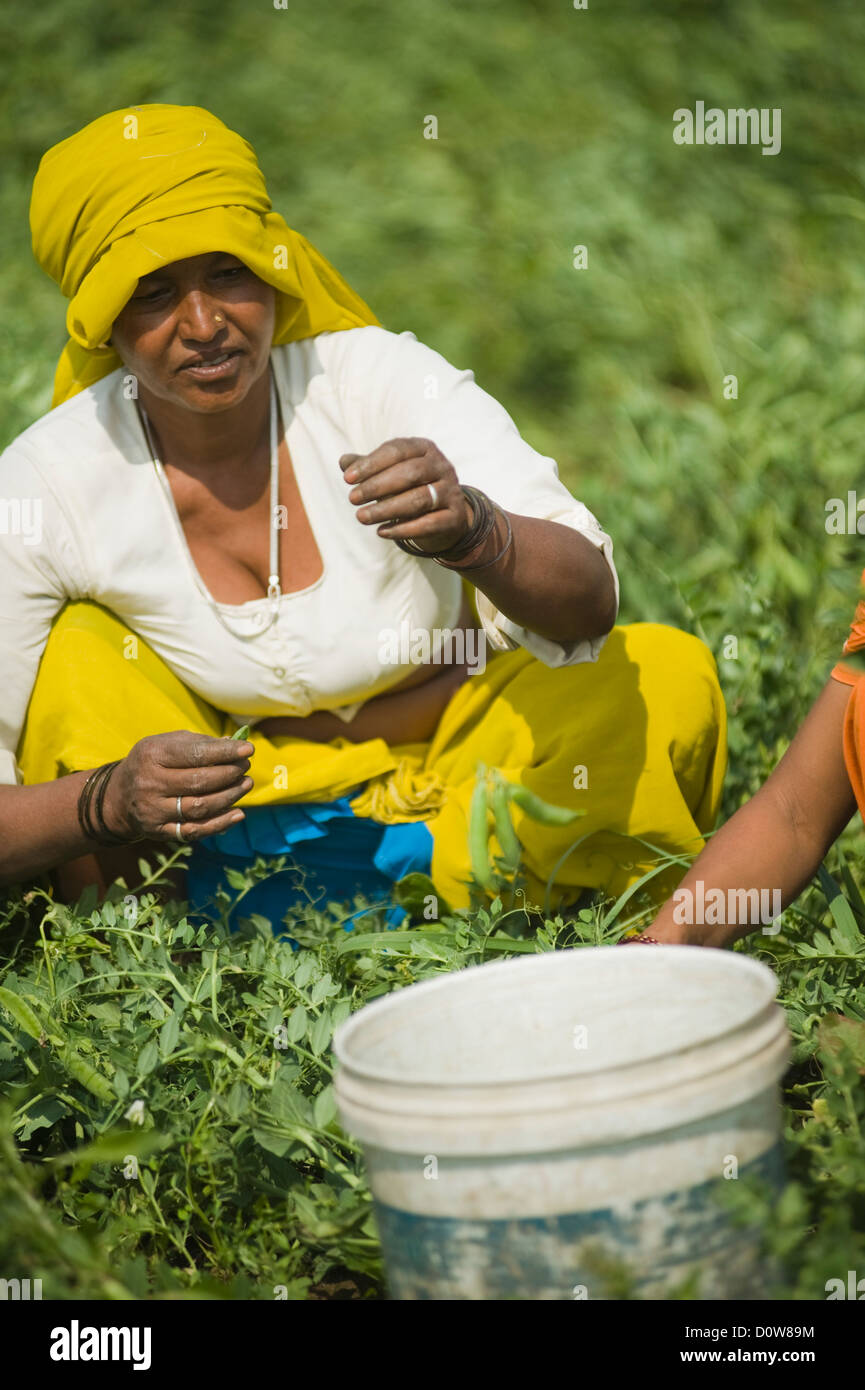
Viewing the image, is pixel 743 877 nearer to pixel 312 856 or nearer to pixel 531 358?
pixel 312 856

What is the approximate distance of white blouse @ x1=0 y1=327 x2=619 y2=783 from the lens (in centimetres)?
215

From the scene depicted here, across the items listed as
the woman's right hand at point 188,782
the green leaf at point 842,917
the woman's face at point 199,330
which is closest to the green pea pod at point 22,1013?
the woman's right hand at point 188,782

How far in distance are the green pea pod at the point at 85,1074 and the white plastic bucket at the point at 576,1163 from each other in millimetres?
486

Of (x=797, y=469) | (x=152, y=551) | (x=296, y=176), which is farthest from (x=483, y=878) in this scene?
(x=296, y=176)

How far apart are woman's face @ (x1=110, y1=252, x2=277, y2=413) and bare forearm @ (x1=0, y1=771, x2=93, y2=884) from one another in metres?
0.55

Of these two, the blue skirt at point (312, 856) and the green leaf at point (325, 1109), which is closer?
the green leaf at point (325, 1109)

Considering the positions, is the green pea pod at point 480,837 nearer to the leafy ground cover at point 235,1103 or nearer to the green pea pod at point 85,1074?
the leafy ground cover at point 235,1103

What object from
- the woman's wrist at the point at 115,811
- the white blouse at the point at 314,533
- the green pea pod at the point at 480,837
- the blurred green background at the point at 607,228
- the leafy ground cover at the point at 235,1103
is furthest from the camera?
the blurred green background at the point at 607,228

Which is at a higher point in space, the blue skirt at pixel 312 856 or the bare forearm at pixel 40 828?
the bare forearm at pixel 40 828

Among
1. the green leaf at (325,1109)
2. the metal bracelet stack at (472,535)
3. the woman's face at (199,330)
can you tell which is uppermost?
the woman's face at (199,330)

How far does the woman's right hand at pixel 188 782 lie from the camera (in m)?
1.81

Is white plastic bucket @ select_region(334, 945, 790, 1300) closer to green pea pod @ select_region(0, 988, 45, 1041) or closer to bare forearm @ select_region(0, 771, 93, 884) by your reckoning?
green pea pod @ select_region(0, 988, 45, 1041)
